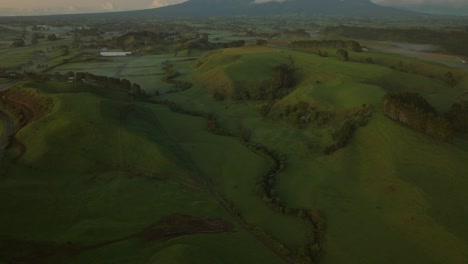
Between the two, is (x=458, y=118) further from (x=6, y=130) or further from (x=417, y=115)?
(x=6, y=130)

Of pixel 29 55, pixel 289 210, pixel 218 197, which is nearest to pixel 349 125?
pixel 289 210

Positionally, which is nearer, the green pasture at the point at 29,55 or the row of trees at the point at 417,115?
the row of trees at the point at 417,115

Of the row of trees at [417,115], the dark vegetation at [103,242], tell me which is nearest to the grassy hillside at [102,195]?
the dark vegetation at [103,242]

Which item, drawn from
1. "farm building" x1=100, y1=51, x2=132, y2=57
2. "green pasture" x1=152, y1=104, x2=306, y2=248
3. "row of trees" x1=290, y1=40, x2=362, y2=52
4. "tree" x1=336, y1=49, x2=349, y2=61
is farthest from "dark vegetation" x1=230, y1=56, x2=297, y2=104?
"farm building" x1=100, y1=51, x2=132, y2=57

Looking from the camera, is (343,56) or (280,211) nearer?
(280,211)

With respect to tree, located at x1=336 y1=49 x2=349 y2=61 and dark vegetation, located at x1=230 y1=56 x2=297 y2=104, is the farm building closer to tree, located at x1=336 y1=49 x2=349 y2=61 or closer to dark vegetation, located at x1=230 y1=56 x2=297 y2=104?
dark vegetation, located at x1=230 y1=56 x2=297 y2=104

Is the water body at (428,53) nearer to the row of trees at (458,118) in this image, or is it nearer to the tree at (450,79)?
the tree at (450,79)
